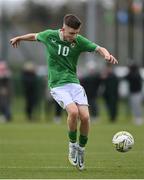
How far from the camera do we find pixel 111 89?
113 feet

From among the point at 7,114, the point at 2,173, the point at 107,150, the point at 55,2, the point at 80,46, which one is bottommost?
the point at 55,2

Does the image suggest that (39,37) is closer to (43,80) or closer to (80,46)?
(80,46)

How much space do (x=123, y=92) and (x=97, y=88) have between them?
28.0ft

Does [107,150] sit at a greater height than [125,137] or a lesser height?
lesser

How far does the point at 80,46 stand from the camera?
48.7 feet

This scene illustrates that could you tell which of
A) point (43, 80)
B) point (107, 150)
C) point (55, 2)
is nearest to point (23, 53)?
point (43, 80)

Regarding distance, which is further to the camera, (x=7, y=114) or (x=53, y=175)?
(x=7, y=114)

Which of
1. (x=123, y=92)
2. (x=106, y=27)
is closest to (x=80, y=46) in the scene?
(x=123, y=92)

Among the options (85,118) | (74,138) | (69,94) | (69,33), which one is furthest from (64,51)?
(74,138)

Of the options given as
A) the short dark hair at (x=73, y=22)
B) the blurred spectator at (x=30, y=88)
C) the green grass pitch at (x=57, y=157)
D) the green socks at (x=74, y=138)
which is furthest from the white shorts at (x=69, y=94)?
the blurred spectator at (x=30, y=88)

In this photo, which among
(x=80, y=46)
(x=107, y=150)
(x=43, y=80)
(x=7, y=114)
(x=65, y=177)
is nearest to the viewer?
(x=65, y=177)

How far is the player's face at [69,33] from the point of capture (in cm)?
1462

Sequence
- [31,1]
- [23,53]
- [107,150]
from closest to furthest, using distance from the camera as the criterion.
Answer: [107,150], [23,53], [31,1]

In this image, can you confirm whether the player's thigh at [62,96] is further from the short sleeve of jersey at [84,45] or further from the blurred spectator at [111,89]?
the blurred spectator at [111,89]
